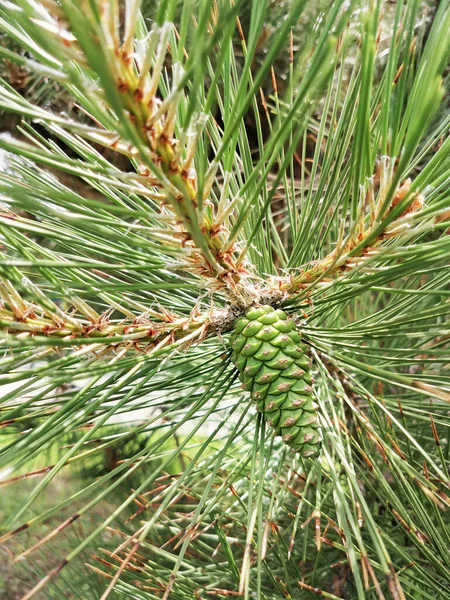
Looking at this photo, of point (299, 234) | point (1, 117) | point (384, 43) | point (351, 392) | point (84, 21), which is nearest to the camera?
point (84, 21)

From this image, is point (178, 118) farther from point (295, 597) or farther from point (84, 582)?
point (84, 582)

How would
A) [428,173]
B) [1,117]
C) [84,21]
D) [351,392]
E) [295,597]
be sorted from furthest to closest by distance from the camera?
1. [1,117]
2. [351,392]
3. [295,597]
4. [428,173]
5. [84,21]

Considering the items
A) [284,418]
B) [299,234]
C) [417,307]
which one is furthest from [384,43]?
[284,418]

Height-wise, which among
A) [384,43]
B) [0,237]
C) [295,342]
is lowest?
[295,342]

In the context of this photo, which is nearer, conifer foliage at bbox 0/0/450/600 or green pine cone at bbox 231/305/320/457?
conifer foliage at bbox 0/0/450/600

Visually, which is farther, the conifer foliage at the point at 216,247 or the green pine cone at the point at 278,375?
the green pine cone at the point at 278,375

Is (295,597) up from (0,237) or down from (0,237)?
down

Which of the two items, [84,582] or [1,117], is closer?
[84,582]

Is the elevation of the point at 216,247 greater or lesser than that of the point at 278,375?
greater
